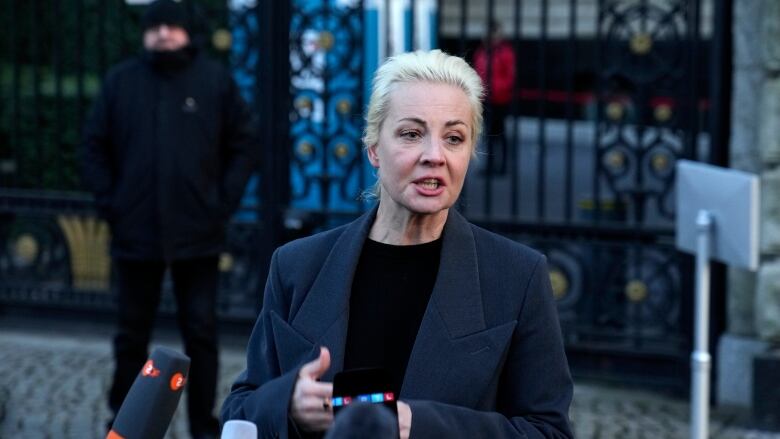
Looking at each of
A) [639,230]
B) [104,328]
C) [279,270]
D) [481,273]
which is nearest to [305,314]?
[279,270]

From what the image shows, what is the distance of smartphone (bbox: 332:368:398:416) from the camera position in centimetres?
245

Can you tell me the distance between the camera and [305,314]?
292 cm

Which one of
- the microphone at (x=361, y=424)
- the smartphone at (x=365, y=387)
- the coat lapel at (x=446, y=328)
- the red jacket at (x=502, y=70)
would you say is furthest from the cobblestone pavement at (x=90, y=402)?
the microphone at (x=361, y=424)

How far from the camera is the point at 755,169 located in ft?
24.0

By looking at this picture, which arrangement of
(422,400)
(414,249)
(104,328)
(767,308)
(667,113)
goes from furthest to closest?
(104,328) → (667,113) → (767,308) → (414,249) → (422,400)

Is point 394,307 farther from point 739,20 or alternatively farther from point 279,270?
point 739,20

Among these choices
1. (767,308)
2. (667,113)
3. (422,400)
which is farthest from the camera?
(667,113)

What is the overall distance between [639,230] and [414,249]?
515cm

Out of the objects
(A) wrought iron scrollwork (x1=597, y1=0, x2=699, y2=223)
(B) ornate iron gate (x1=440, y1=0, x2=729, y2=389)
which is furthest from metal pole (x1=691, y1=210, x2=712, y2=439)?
(A) wrought iron scrollwork (x1=597, y1=0, x2=699, y2=223)

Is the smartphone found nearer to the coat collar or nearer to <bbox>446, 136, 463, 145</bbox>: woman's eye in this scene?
the coat collar

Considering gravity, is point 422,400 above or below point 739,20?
below

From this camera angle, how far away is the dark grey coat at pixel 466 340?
9.21 ft

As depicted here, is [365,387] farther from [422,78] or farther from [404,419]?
[422,78]

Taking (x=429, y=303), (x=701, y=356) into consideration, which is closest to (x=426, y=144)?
(x=429, y=303)
